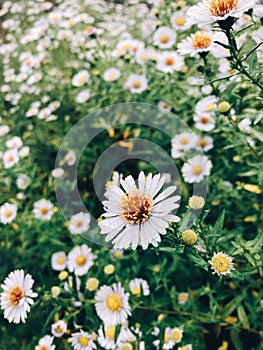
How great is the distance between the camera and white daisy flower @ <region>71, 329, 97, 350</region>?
1292mm

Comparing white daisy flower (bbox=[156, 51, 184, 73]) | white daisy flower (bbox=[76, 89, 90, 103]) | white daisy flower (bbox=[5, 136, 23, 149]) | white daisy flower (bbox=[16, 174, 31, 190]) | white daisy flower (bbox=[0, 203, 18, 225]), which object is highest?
white daisy flower (bbox=[76, 89, 90, 103])

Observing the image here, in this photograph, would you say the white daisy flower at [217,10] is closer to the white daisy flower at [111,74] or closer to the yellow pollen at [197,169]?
the yellow pollen at [197,169]

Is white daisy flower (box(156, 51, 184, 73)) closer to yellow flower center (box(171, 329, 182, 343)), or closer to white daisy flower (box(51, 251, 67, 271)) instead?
white daisy flower (box(51, 251, 67, 271))

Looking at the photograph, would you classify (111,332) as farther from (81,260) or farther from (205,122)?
(205,122)

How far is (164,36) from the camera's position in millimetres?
1953

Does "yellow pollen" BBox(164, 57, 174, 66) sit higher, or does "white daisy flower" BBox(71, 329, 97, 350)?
"yellow pollen" BBox(164, 57, 174, 66)

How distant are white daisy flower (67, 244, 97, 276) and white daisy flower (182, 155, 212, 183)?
0.48 meters

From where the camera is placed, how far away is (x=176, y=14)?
190cm

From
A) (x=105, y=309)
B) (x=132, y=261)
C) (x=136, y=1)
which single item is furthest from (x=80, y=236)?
(x=136, y=1)

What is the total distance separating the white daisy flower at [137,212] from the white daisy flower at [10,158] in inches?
44.9

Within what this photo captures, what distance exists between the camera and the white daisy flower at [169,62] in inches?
71.4

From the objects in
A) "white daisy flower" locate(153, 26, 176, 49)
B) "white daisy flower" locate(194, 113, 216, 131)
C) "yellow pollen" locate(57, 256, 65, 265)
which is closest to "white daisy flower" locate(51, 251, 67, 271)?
"yellow pollen" locate(57, 256, 65, 265)

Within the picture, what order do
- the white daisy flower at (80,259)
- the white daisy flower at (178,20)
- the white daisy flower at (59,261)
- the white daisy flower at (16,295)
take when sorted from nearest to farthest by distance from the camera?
1. the white daisy flower at (16,295)
2. the white daisy flower at (80,259)
3. the white daisy flower at (59,261)
4. the white daisy flower at (178,20)

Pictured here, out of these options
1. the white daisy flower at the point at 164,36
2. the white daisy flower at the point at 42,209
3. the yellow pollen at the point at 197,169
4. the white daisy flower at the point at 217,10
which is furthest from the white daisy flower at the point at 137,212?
the white daisy flower at the point at 164,36
